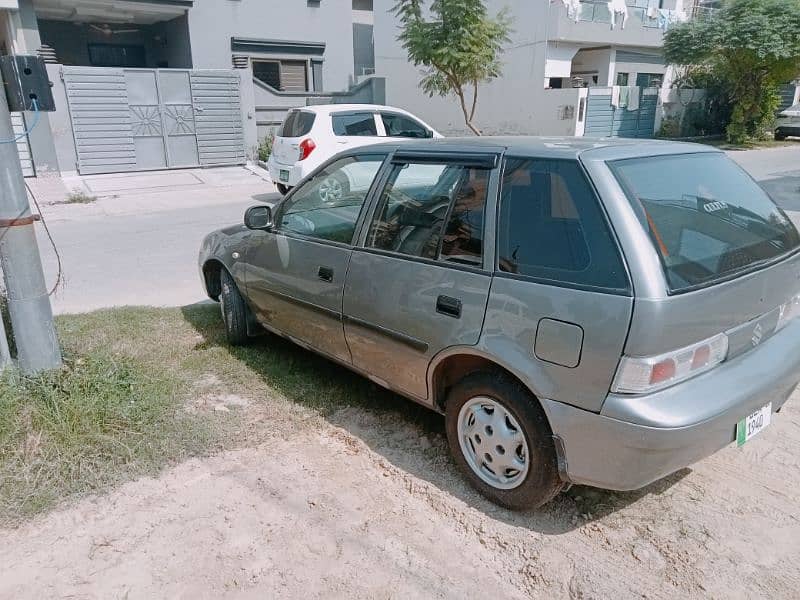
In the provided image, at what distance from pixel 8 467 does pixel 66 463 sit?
10.3 inches

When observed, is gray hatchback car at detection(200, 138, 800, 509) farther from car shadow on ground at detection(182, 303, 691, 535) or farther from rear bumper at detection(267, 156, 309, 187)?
A: rear bumper at detection(267, 156, 309, 187)

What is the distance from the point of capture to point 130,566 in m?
2.58

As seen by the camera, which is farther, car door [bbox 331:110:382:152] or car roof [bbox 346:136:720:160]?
car door [bbox 331:110:382:152]

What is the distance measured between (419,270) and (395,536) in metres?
1.27

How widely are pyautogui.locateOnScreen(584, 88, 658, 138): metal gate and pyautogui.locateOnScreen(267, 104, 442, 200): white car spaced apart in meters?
10.8

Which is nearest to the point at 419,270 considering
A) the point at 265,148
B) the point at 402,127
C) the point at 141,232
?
the point at 141,232

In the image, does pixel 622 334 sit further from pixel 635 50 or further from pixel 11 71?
pixel 635 50

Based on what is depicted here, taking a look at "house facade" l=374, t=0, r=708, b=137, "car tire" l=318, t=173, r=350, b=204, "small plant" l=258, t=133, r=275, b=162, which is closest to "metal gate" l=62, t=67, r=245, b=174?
"small plant" l=258, t=133, r=275, b=162

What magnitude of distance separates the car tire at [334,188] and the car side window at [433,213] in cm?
58

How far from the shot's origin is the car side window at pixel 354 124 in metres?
11.1

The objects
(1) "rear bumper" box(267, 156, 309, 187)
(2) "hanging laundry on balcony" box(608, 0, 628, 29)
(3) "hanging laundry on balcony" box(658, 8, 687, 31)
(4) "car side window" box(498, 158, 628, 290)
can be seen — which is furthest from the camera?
(3) "hanging laundry on balcony" box(658, 8, 687, 31)

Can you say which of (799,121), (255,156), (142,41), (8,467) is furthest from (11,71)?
(799,121)

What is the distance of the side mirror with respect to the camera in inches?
165

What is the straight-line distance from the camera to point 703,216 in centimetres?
281
